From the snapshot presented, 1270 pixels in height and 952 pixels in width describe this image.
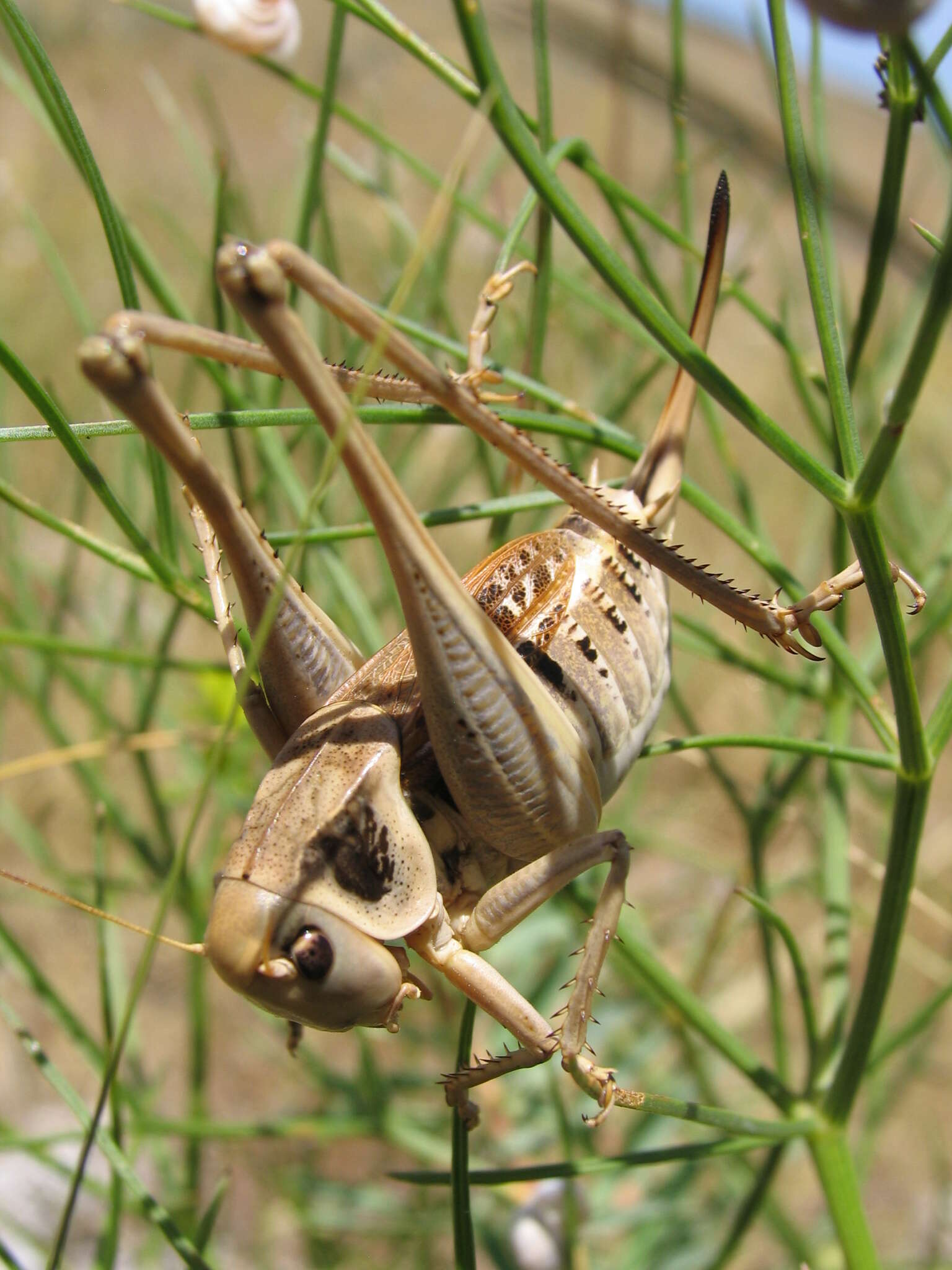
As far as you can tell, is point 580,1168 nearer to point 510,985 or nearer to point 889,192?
point 510,985

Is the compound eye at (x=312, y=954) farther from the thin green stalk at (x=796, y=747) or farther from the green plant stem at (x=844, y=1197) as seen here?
the green plant stem at (x=844, y=1197)

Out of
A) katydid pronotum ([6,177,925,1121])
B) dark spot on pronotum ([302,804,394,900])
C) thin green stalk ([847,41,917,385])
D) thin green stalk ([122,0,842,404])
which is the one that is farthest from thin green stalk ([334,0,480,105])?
dark spot on pronotum ([302,804,394,900])

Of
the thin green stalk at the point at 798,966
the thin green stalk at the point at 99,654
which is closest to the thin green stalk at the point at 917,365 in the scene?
the thin green stalk at the point at 798,966

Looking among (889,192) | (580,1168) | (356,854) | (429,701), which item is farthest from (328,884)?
(889,192)

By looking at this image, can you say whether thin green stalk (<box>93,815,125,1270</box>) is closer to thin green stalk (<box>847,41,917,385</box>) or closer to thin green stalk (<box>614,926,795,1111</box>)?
thin green stalk (<box>614,926,795,1111</box>)

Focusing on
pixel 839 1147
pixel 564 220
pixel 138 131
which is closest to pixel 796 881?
pixel 839 1147

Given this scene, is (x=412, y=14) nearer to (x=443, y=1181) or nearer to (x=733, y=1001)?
(x=733, y=1001)
